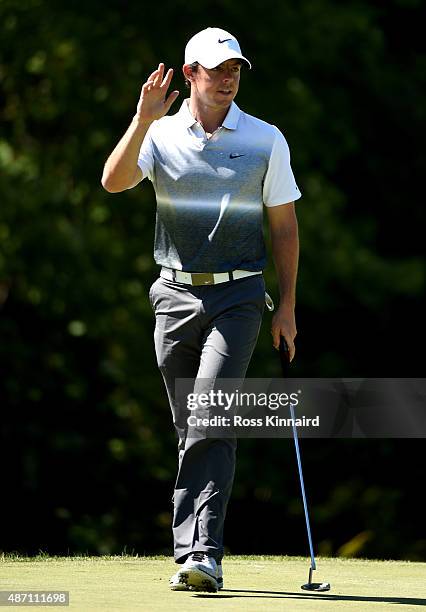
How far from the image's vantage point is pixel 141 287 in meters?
15.3

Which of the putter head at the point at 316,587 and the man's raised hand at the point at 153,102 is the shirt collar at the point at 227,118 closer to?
the man's raised hand at the point at 153,102

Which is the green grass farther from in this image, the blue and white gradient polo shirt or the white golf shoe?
the blue and white gradient polo shirt

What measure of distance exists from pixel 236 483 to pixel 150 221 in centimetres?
269

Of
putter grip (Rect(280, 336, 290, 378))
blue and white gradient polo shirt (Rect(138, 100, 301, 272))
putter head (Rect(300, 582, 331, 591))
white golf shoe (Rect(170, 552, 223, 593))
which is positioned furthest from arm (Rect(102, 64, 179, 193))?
putter head (Rect(300, 582, 331, 591))

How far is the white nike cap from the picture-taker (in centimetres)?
578

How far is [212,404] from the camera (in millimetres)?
5773

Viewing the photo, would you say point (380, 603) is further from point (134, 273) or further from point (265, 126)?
point (134, 273)

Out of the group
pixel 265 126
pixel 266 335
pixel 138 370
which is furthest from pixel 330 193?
pixel 265 126

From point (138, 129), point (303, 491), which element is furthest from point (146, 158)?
point (303, 491)

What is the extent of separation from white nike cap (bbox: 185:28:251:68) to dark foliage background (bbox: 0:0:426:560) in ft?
23.2

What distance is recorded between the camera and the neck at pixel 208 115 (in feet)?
19.4

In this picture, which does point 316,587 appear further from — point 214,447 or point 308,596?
point 214,447

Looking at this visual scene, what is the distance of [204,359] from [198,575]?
0.79m

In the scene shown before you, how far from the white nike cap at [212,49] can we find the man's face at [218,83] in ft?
0.10
